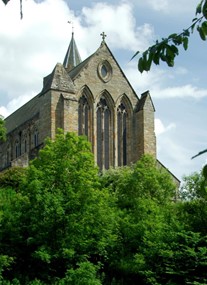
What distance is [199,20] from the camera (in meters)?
4.71

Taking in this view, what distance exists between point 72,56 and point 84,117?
34.2 metres

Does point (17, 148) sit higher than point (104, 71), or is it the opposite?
point (104, 71)

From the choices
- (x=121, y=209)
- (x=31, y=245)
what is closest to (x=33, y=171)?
(x=31, y=245)

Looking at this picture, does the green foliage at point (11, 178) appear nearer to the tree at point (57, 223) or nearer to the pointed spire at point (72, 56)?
the tree at point (57, 223)

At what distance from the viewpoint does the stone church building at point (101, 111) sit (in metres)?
48.5

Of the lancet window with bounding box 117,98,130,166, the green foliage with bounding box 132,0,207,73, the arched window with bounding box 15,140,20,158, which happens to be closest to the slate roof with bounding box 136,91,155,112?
the lancet window with bounding box 117,98,130,166

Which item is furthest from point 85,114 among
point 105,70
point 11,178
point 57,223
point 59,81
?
point 57,223

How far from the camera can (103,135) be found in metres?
51.7

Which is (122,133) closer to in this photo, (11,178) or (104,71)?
(104,71)

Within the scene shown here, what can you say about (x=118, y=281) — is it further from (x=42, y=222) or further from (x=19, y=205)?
(x=19, y=205)

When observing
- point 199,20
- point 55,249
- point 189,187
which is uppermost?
point 189,187

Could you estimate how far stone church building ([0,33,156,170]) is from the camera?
48500 millimetres

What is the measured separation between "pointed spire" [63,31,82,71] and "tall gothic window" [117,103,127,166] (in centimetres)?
2986

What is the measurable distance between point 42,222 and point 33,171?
335 cm
